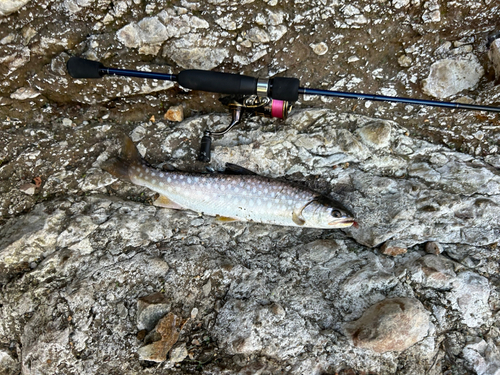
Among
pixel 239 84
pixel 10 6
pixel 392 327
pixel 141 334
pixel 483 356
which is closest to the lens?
pixel 392 327

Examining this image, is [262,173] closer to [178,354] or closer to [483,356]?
[178,354]

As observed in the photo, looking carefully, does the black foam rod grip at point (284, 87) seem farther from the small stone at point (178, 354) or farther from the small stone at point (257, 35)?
the small stone at point (178, 354)

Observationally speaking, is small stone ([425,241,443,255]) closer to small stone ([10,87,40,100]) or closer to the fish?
the fish

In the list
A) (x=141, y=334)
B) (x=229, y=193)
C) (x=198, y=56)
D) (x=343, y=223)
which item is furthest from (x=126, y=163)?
(x=343, y=223)

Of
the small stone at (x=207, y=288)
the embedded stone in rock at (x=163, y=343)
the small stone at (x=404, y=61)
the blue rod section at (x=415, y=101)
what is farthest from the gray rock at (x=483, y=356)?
the small stone at (x=404, y=61)

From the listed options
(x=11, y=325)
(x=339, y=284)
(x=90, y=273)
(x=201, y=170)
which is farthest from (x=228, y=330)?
(x=11, y=325)

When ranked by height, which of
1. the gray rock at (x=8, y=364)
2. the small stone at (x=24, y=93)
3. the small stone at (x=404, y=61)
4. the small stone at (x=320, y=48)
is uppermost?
the small stone at (x=320, y=48)

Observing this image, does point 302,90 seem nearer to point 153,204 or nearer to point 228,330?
point 153,204
